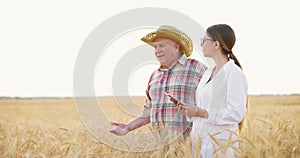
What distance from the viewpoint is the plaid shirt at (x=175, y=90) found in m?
3.49

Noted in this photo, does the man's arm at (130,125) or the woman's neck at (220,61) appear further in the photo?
the man's arm at (130,125)

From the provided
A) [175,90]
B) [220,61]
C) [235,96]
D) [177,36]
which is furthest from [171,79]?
[235,96]

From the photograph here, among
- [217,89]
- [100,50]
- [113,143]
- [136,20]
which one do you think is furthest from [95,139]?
[217,89]

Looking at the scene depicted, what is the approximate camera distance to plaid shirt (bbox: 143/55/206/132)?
349 centimetres

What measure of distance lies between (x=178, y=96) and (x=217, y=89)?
63 cm

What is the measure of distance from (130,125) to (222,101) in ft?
3.36

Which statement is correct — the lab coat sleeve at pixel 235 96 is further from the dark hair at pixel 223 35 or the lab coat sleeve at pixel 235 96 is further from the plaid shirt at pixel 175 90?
the plaid shirt at pixel 175 90

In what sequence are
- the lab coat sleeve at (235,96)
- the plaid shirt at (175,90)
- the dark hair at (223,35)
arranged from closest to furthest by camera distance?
the lab coat sleeve at (235,96), the dark hair at (223,35), the plaid shirt at (175,90)

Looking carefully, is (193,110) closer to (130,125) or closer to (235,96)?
(235,96)

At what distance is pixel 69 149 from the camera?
11.0 ft

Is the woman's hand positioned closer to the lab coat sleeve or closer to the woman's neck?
the lab coat sleeve

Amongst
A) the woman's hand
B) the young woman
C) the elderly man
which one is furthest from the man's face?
the woman's hand

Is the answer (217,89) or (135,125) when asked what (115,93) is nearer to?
(135,125)

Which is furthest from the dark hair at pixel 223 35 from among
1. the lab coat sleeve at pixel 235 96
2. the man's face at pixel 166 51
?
the man's face at pixel 166 51
